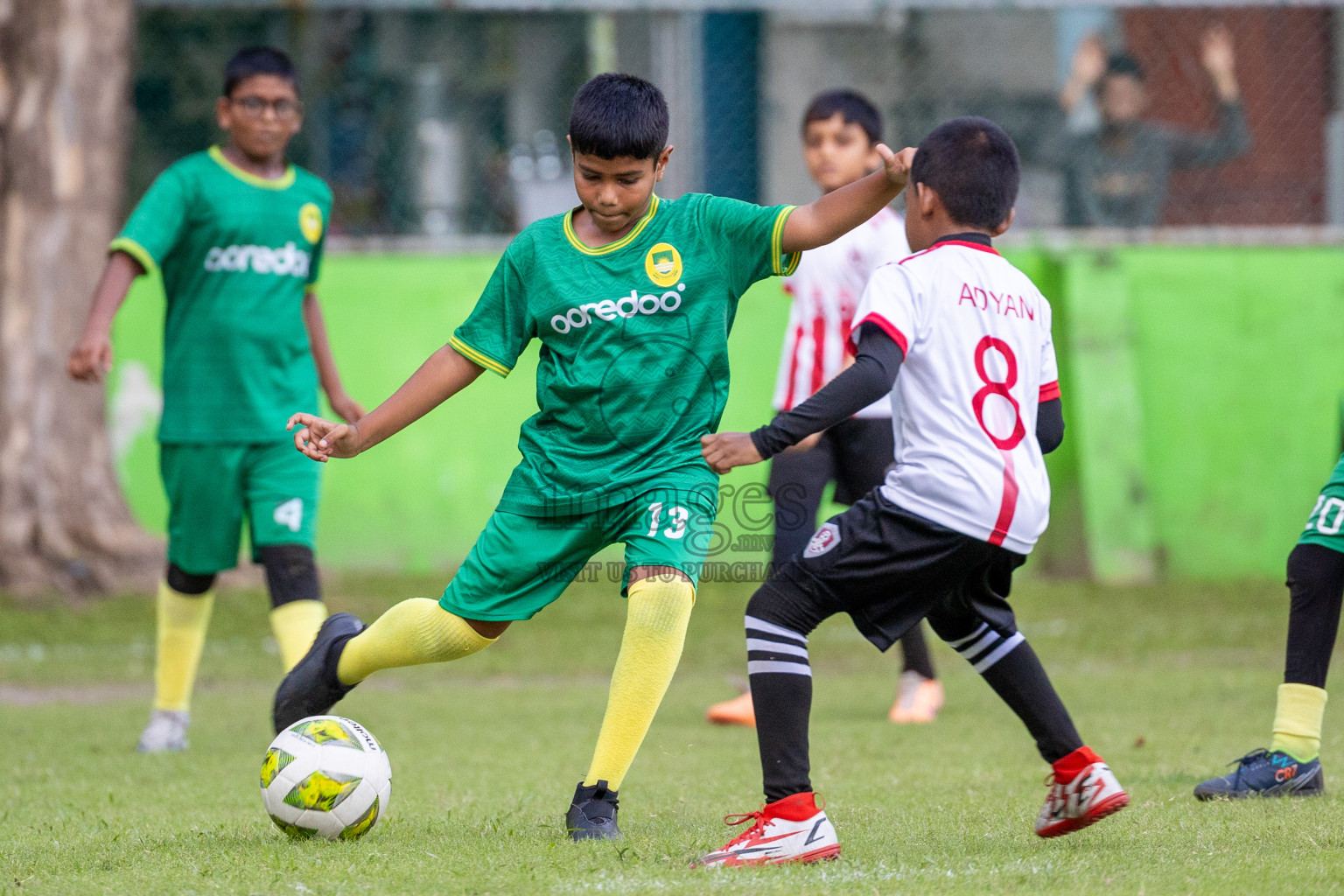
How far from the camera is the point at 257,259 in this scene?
5.61 m

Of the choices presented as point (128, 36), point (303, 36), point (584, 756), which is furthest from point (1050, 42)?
point (584, 756)

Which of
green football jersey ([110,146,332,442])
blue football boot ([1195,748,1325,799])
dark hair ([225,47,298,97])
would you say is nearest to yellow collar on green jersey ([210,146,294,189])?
green football jersey ([110,146,332,442])

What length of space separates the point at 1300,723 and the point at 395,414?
2522 millimetres

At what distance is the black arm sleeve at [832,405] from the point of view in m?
3.20

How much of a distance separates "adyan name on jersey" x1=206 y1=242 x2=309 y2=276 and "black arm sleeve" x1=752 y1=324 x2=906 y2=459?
2958 millimetres

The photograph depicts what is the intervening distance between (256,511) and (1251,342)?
6.87 metres

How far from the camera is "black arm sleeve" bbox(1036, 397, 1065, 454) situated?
3.55 metres

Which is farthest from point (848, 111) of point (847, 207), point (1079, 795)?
point (1079, 795)

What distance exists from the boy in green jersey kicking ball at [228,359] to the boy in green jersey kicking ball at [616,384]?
1.70 m

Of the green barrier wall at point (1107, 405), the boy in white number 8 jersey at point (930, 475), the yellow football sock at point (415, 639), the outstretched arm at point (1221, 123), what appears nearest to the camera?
the boy in white number 8 jersey at point (930, 475)

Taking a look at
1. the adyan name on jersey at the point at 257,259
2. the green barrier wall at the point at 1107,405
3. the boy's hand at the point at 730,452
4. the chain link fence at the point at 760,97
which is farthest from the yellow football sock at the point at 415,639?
the chain link fence at the point at 760,97

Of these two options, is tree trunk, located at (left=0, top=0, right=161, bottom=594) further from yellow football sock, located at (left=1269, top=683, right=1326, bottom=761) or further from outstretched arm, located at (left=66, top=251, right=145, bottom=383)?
yellow football sock, located at (left=1269, top=683, right=1326, bottom=761)

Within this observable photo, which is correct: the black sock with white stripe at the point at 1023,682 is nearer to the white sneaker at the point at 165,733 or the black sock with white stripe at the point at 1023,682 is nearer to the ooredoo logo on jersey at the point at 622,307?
the ooredoo logo on jersey at the point at 622,307

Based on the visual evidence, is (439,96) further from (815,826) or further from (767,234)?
(815,826)
